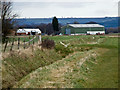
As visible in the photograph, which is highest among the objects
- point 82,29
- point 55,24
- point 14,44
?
point 14,44

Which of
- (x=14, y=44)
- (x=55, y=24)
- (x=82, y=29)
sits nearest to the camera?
(x=14, y=44)

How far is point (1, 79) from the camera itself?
14125mm

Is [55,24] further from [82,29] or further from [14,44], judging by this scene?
[14,44]

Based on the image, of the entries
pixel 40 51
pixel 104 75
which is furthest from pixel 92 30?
pixel 104 75

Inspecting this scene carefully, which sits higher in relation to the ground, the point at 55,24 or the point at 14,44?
the point at 14,44

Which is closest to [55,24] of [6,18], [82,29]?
[82,29]

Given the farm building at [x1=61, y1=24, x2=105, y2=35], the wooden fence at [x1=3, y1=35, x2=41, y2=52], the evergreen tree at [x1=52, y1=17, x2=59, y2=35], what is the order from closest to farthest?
the wooden fence at [x1=3, y1=35, x2=41, y2=52], the farm building at [x1=61, y1=24, x2=105, y2=35], the evergreen tree at [x1=52, y1=17, x2=59, y2=35]

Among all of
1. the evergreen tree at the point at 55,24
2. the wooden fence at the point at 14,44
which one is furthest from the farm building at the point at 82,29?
the wooden fence at the point at 14,44

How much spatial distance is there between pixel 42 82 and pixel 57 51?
1630 cm

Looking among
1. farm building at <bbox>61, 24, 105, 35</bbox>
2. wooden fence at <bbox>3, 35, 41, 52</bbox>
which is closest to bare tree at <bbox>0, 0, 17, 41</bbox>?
wooden fence at <bbox>3, 35, 41, 52</bbox>

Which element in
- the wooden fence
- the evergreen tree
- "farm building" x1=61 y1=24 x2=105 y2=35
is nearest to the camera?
the wooden fence

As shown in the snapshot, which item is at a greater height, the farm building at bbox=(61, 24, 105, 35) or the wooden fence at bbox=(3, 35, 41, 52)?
the wooden fence at bbox=(3, 35, 41, 52)

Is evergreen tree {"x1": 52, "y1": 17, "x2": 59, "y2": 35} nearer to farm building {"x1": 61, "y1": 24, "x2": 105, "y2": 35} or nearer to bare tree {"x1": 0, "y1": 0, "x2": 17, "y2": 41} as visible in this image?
farm building {"x1": 61, "y1": 24, "x2": 105, "y2": 35}

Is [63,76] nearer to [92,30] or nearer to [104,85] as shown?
[104,85]
